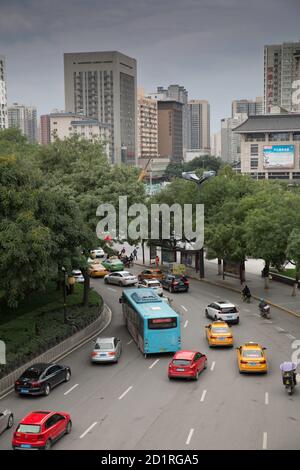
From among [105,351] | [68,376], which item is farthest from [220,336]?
[68,376]

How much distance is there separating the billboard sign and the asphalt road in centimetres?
11606

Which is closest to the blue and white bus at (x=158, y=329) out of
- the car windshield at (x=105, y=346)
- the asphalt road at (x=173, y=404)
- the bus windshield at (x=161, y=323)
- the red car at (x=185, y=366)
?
the bus windshield at (x=161, y=323)

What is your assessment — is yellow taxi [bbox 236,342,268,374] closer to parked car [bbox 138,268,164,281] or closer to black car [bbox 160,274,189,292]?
black car [bbox 160,274,189,292]

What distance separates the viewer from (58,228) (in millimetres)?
34531

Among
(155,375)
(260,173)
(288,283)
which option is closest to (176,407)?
(155,375)

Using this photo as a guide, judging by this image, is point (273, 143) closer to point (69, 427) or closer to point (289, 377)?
point (289, 377)

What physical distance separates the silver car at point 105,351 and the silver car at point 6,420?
8.75 m

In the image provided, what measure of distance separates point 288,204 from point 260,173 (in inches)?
4361

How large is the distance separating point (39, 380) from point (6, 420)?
401cm

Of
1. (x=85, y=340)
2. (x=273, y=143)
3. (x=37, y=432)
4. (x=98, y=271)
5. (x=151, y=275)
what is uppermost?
(x=273, y=143)

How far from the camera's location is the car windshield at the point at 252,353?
2931 cm

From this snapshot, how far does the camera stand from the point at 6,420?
2275cm
